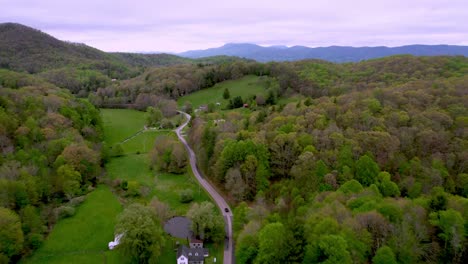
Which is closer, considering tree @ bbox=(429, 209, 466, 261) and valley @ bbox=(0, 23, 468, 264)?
tree @ bbox=(429, 209, 466, 261)

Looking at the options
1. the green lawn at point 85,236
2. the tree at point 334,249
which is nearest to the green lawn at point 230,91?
the green lawn at point 85,236

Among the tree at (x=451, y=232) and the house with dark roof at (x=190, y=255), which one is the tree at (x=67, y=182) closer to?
the house with dark roof at (x=190, y=255)

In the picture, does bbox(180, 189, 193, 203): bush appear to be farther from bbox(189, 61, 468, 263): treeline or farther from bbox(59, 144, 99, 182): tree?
bbox(59, 144, 99, 182): tree

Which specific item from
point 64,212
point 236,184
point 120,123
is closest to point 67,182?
point 64,212

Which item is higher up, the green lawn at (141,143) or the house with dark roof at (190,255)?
the green lawn at (141,143)

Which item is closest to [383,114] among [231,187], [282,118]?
[282,118]

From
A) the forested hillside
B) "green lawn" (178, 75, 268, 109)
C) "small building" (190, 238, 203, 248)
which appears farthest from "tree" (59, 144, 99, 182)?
the forested hillside

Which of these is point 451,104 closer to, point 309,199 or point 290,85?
point 309,199
